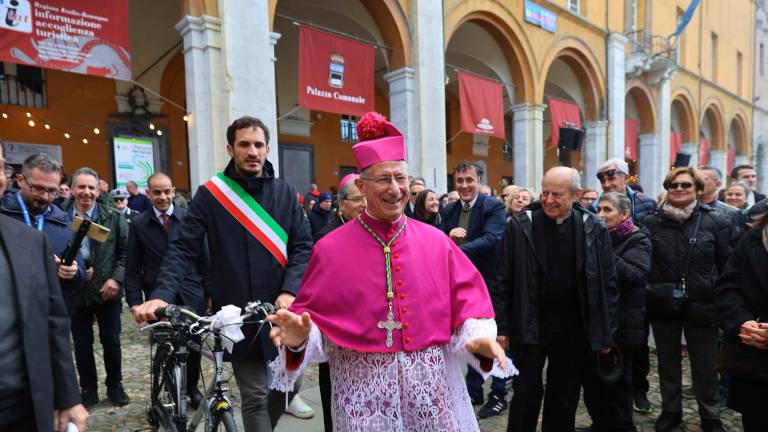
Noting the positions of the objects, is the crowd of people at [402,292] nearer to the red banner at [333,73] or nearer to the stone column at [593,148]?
the red banner at [333,73]

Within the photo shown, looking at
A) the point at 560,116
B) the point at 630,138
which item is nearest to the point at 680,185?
the point at 560,116

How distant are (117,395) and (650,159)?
70.9 ft

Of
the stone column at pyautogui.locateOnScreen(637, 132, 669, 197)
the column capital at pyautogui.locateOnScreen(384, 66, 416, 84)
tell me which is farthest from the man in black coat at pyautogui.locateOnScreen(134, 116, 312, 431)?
the stone column at pyautogui.locateOnScreen(637, 132, 669, 197)

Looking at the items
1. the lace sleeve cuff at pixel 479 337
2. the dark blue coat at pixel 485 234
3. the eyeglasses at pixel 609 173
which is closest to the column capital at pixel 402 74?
the eyeglasses at pixel 609 173

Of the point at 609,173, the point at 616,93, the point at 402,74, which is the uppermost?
the point at 616,93

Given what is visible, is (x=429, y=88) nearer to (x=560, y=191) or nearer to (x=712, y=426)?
(x=560, y=191)

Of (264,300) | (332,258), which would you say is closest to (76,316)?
(264,300)

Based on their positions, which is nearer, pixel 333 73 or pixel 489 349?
pixel 489 349

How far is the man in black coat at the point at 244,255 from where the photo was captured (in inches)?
103

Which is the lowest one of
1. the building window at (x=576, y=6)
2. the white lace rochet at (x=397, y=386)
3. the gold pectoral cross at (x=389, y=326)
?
the white lace rochet at (x=397, y=386)

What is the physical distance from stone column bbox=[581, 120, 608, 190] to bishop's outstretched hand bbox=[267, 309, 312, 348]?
659 inches

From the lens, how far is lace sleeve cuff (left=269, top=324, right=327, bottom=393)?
185 centimetres

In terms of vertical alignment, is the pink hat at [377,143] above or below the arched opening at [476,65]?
below

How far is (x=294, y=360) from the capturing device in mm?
1852
